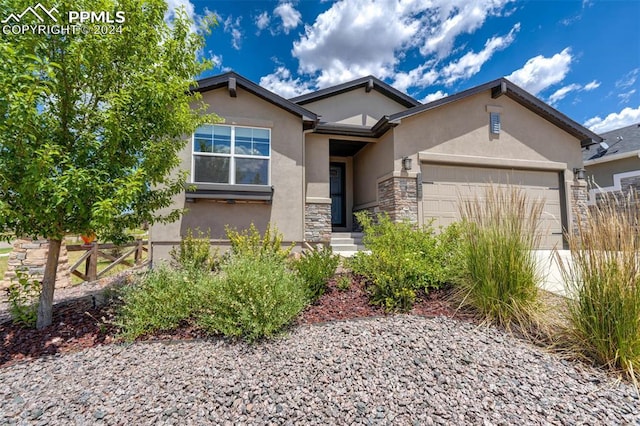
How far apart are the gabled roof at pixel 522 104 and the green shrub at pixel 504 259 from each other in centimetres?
518

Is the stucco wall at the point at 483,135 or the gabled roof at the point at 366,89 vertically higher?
the gabled roof at the point at 366,89

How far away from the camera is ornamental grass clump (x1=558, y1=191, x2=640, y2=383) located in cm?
239

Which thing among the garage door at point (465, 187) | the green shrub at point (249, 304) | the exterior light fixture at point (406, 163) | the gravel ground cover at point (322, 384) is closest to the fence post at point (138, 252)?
the gravel ground cover at point (322, 384)

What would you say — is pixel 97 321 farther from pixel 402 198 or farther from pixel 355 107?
pixel 355 107

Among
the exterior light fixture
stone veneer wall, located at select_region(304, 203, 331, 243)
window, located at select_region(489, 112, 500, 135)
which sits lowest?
Answer: stone veneer wall, located at select_region(304, 203, 331, 243)

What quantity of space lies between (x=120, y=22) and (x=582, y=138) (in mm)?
12621

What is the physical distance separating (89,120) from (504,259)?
5.36 meters

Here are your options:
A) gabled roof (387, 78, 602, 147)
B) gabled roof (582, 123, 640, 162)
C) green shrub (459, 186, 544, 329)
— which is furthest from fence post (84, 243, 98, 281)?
gabled roof (582, 123, 640, 162)

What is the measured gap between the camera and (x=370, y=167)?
920 cm

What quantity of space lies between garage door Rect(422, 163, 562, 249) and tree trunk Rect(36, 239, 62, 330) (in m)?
7.92

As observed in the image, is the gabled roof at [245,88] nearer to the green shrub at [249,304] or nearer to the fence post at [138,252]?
the green shrub at [249,304]

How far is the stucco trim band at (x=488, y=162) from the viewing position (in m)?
8.10

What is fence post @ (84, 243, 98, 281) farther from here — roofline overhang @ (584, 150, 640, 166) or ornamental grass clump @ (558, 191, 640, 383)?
roofline overhang @ (584, 150, 640, 166)

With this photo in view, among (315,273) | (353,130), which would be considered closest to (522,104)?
(353,130)
